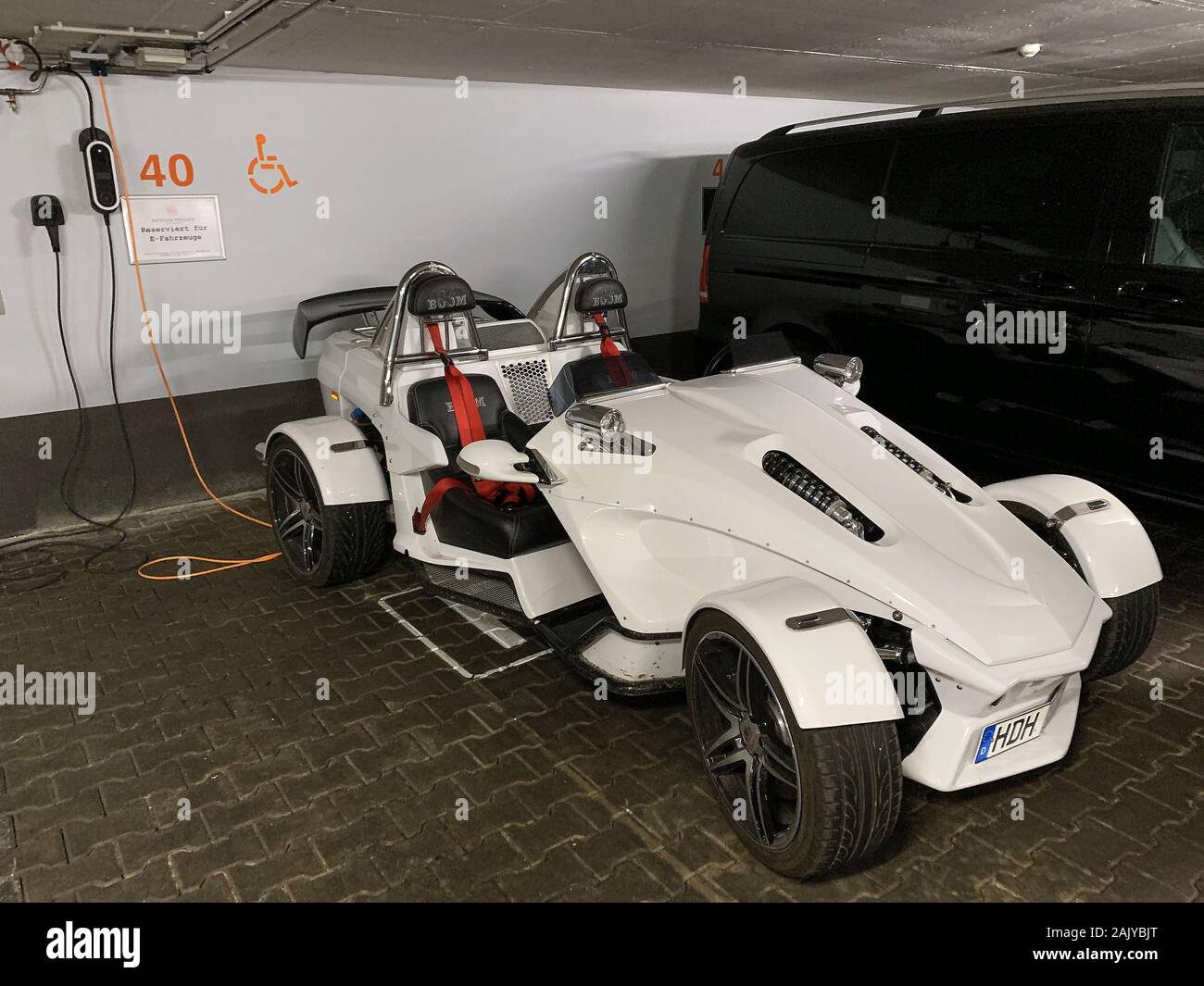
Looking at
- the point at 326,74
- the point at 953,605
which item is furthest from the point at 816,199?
the point at 953,605

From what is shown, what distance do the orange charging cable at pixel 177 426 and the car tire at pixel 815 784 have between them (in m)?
2.97

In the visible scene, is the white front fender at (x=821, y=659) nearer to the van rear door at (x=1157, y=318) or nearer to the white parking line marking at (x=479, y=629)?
the white parking line marking at (x=479, y=629)

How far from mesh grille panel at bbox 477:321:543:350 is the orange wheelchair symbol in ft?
6.12

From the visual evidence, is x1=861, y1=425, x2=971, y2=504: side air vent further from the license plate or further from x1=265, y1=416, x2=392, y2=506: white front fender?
x1=265, y1=416, x2=392, y2=506: white front fender

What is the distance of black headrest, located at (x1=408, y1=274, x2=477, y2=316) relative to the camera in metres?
4.00

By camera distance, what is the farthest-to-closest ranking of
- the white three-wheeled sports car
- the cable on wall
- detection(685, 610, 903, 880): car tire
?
1. the cable on wall
2. the white three-wheeled sports car
3. detection(685, 610, 903, 880): car tire

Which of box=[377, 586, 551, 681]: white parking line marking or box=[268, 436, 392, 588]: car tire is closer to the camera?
box=[377, 586, 551, 681]: white parking line marking

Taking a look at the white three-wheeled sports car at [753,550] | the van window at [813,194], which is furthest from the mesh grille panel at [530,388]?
the van window at [813,194]

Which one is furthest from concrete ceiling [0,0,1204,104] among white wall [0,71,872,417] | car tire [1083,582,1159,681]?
car tire [1083,582,1159,681]

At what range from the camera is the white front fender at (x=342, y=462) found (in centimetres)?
407

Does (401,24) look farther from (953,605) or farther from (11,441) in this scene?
(953,605)

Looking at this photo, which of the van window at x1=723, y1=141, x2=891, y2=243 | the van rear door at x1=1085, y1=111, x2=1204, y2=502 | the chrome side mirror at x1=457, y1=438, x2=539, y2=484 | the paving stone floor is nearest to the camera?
the paving stone floor

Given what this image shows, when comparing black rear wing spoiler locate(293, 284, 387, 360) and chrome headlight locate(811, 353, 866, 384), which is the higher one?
black rear wing spoiler locate(293, 284, 387, 360)

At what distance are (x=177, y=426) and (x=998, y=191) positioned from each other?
15.0 feet
